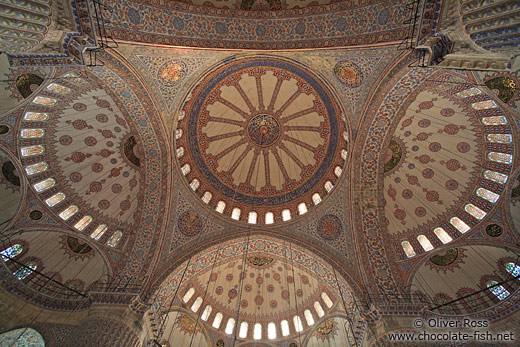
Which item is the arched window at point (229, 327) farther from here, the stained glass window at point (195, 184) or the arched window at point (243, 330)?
the stained glass window at point (195, 184)

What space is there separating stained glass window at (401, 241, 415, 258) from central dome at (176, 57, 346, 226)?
3498 millimetres

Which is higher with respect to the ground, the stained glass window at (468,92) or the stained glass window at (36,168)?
the stained glass window at (468,92)

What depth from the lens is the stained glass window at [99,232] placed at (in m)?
8.98

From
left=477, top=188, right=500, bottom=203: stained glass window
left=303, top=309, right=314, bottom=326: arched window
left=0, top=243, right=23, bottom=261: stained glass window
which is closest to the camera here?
left=0, top=243, right=23, bottom=261: stained glass window

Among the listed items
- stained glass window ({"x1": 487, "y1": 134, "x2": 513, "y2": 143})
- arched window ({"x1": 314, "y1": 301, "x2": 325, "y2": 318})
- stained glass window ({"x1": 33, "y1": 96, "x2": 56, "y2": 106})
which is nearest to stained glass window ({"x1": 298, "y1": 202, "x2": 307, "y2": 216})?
arched window ({"x1": 314, "y1": 301, "x2": 325, "y2": 318})

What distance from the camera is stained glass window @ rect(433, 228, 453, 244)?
28.6 ft

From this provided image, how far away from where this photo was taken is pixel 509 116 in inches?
300

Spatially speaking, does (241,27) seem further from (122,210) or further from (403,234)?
(403,234)

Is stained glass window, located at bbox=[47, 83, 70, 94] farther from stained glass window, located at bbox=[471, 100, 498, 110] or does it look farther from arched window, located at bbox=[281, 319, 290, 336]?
stained glass window, located at bbox=[471, 100, 498, 110]

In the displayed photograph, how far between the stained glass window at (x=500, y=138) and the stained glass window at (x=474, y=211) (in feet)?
7.72

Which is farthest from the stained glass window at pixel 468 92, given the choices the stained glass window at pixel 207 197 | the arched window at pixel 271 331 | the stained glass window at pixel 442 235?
the arched window at pixel 271 331

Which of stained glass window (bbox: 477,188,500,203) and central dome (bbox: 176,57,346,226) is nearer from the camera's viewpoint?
stained glass window (bbox: 477,188,500,203)

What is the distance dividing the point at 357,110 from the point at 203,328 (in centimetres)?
1172

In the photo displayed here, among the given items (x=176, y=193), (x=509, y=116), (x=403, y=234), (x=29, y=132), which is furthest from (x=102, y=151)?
(x=509, y=116)
